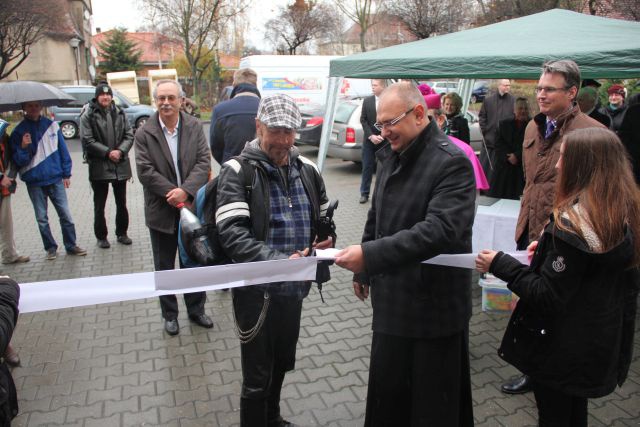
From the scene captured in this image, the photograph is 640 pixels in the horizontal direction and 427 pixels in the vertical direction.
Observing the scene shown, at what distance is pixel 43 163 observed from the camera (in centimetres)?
618

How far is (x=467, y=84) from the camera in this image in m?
10.4

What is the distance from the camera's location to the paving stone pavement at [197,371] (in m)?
3.31

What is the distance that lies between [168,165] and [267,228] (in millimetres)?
1940

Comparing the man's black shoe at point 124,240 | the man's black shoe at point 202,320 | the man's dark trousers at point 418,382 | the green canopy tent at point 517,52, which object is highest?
the green canopy tent at point 517,52

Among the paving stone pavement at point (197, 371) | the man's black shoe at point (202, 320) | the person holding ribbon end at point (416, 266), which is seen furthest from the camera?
the man's black shoe at point (202, 320)

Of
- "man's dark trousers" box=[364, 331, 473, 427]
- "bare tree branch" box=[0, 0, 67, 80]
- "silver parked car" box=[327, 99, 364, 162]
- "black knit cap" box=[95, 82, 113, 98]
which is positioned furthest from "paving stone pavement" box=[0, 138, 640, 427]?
"bare tree branch" box=[0, 0, 67, 80]

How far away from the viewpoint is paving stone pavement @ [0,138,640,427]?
331 centimetres

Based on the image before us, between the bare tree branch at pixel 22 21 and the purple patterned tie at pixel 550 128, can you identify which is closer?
the purple patterned tie at pixel 550 128

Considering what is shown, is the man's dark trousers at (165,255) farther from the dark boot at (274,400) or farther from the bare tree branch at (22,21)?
the bare tree branch at (22,21)

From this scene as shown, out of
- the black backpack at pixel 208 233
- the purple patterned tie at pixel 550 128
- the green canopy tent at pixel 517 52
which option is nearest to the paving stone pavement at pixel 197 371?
the black backpack at pixel 208 233

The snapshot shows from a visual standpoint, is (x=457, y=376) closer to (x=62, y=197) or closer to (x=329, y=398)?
(x=329, y=398)

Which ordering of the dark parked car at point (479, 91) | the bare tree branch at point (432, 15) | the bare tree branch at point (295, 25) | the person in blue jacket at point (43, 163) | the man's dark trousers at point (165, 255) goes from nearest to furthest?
the man's dark trousers at point (165, 255), the person in blue jacket at point (43, 163), the dark parked car at point (479, 91), the bare tree branch at point (432, 15), the bare tree branch at point (295, 25)

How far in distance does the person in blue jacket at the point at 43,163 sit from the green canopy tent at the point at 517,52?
11.9ft

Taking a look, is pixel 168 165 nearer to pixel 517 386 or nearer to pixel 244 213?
pixel 244 213
